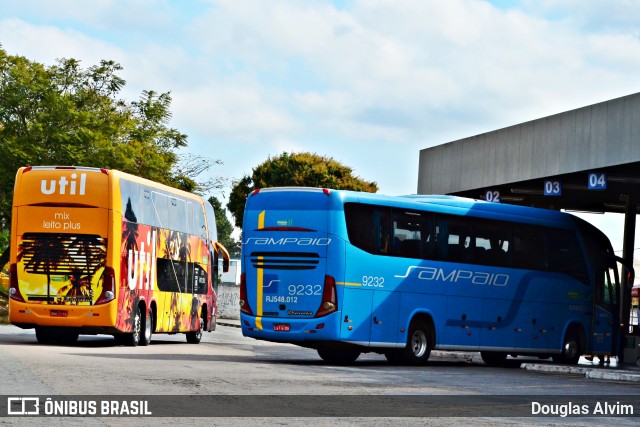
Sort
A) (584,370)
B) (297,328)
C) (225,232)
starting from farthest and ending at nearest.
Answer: (225,232), (584,370), (297,328)

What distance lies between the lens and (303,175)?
84562 mm

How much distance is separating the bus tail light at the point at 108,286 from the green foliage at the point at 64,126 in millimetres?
19357

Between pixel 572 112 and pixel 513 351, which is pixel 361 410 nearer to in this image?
pixel 513 351

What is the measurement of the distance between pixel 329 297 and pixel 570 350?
8491mm

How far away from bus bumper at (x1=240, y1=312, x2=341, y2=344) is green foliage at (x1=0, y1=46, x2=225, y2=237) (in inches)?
908

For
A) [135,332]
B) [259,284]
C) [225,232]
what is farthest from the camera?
[225,232]

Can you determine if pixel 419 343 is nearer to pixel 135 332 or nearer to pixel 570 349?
pixel 570 349

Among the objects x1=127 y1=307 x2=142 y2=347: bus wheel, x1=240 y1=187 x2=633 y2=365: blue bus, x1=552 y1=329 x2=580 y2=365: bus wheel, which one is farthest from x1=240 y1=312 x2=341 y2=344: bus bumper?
x1=552 y1=329 x2=580 y2=365: bus wheel

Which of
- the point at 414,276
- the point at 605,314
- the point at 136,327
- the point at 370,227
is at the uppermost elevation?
the point at 370,227

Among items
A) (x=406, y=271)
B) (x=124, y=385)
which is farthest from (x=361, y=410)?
(x=406, y=271)

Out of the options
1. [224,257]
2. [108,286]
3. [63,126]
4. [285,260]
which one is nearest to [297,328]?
[285,260]

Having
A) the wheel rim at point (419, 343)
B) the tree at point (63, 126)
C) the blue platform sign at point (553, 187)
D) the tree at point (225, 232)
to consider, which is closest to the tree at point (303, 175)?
the tree at point (63, 126)

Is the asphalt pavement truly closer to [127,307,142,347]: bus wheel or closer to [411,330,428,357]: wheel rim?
[411,330,428,357]: wheel rim

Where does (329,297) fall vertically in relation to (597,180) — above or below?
below
